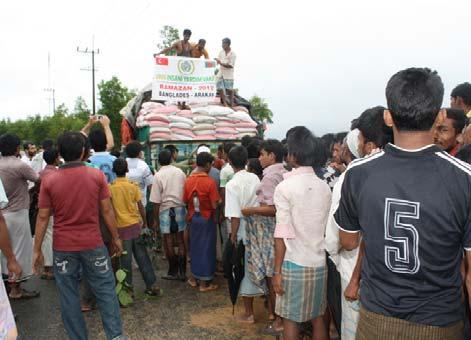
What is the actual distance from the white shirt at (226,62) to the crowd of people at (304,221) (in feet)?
10.2

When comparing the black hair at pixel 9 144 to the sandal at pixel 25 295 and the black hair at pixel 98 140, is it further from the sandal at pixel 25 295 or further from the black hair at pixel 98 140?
the sandal at pixel 25 295

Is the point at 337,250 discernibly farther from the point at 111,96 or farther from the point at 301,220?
the point at 111,96

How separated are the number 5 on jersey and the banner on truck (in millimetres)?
6627

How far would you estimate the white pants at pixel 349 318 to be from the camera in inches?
92.1

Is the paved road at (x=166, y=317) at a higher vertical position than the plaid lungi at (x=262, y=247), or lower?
lower

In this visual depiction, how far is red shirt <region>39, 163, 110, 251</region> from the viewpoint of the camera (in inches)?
124

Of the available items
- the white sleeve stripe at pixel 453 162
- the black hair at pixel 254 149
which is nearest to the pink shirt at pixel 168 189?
the black hair at pixel 254 149

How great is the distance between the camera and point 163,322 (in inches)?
158

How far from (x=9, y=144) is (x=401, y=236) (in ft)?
13.7

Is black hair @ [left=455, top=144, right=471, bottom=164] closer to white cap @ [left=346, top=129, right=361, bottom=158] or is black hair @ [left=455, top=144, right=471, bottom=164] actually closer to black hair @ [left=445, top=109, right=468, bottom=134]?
white cap @ [left=346, top=129, right=361, bottom=158]

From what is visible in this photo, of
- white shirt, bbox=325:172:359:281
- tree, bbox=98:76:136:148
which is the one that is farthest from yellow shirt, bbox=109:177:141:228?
tree, bbox=98:76:136:148

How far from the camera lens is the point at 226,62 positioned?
28.3 feet

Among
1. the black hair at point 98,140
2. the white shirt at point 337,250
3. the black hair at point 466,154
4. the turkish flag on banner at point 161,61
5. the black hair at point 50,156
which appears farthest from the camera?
the turkish flag on banner at point 161,61

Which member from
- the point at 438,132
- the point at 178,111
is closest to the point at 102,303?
the point at 438,132
